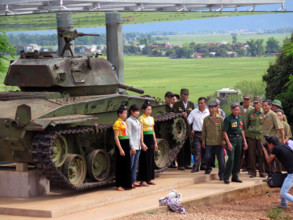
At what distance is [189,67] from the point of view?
244 feet

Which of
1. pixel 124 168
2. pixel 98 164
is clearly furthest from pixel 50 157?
pixel 98 164

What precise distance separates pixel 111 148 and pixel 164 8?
1138 cm

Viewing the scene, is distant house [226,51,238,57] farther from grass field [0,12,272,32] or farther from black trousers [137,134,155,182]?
black trousers [137,134,155,182]

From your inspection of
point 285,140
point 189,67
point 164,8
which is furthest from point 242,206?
point 189,67

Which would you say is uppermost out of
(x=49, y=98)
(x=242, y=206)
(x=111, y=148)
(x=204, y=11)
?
(x=204, y=11)

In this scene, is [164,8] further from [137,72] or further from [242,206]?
[137,72]

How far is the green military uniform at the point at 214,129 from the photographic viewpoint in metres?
16.9

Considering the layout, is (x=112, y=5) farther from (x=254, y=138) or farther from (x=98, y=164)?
(x=98, y=164)

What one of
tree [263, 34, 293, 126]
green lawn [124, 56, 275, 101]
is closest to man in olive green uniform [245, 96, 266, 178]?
tree [263, 34, 293, 126]

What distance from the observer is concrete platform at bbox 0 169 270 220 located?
13938 millimetres

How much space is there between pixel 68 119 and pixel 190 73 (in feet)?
187

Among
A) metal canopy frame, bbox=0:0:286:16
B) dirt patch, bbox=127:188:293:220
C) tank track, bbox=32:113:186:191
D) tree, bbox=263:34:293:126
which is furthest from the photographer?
tree, bbox=263:34:293:126

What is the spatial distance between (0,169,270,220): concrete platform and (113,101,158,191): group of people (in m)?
0.33

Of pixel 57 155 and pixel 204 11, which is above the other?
pixel 204 11
